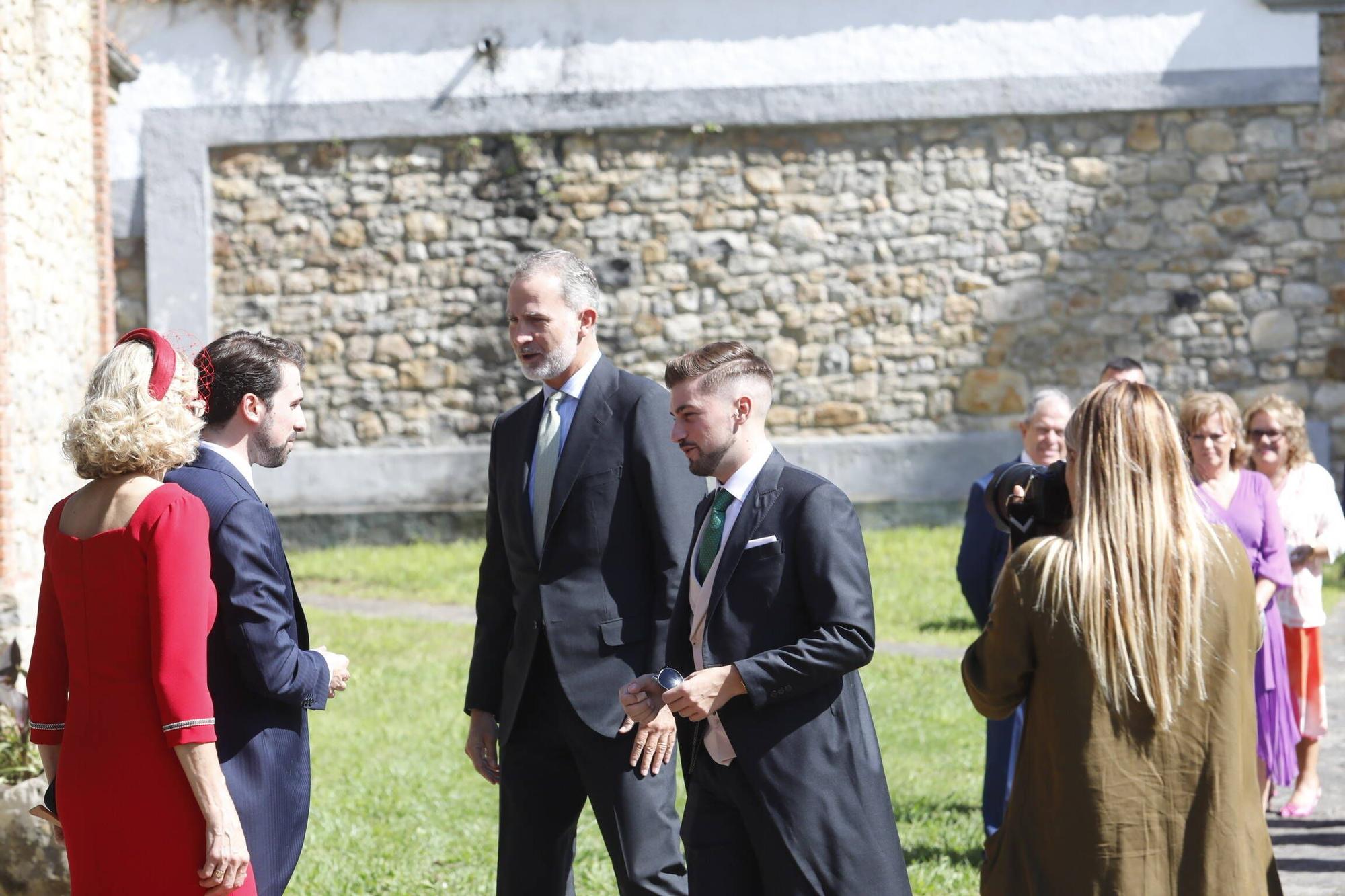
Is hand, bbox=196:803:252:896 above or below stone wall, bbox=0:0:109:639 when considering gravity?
below

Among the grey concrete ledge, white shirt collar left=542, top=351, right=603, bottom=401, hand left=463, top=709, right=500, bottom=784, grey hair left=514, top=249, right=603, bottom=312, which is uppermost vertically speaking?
the grey concrete ledge

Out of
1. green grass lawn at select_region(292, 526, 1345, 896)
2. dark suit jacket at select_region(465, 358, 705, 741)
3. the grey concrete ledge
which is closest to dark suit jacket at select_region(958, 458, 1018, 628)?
green grass lawn at select_region(292, 526, 1345, 896)

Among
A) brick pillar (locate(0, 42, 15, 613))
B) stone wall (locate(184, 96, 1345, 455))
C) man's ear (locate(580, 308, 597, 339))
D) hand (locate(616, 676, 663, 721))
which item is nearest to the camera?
hand (locate(616, 676, 663, 721))

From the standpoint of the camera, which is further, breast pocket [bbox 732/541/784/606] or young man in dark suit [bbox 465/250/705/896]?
young man in dark suit [bbox 465/250/705/896]

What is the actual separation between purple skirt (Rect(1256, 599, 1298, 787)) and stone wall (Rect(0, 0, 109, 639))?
16.7ft

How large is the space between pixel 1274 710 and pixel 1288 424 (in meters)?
1.26

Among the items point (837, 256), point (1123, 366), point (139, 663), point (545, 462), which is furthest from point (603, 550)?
point (837, 256)

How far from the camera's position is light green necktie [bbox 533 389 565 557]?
370cm

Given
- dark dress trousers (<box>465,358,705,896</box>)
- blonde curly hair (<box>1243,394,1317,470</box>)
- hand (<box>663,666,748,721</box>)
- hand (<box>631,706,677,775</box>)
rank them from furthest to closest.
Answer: blonde curly hair (<box>1243,394,1317,470</box>)
dark dress trousers (<box>465,358,705,896</box>)
hand (<box>631,706,677,775</box>)
hand (<box>663,666,748,721</box>)

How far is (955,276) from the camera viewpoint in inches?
509

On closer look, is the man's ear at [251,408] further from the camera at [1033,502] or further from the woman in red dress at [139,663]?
the camera at [1033,502]

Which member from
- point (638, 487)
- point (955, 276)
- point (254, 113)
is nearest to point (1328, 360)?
point (955, 276)

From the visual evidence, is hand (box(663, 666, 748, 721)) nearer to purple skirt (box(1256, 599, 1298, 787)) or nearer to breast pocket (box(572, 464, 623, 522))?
breast pocket (box(572, 464, 623, 522))

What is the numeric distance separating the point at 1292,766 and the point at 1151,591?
335 cm
